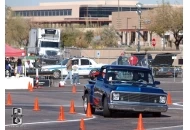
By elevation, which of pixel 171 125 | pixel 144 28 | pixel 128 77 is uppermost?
pixel 144 28

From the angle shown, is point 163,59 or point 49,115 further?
point 163,59

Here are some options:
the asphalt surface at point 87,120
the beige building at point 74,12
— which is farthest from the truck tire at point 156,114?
the beige building at point 74,12

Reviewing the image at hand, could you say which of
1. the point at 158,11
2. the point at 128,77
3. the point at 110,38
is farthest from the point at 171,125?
the point at 110,38

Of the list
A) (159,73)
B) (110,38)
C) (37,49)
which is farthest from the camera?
(110,38)

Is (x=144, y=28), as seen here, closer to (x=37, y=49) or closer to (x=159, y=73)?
(x=37, y=49)

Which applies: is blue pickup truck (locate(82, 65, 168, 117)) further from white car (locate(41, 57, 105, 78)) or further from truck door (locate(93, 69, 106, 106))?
white car (locate(41, 57, 105, 78))

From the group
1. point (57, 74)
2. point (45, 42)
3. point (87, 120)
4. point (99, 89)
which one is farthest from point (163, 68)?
point (87, 120)

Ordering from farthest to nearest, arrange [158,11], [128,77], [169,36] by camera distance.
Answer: [169,36], [158,11], [128,77]

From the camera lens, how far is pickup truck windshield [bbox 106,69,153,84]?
68.4 feet

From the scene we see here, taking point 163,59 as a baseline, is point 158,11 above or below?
above

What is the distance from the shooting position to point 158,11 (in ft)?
259

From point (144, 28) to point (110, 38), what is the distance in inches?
Result: 294

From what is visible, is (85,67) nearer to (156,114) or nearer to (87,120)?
(156,114)

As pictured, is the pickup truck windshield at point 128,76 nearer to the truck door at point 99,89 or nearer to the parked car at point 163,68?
the truck door at point 99,89
